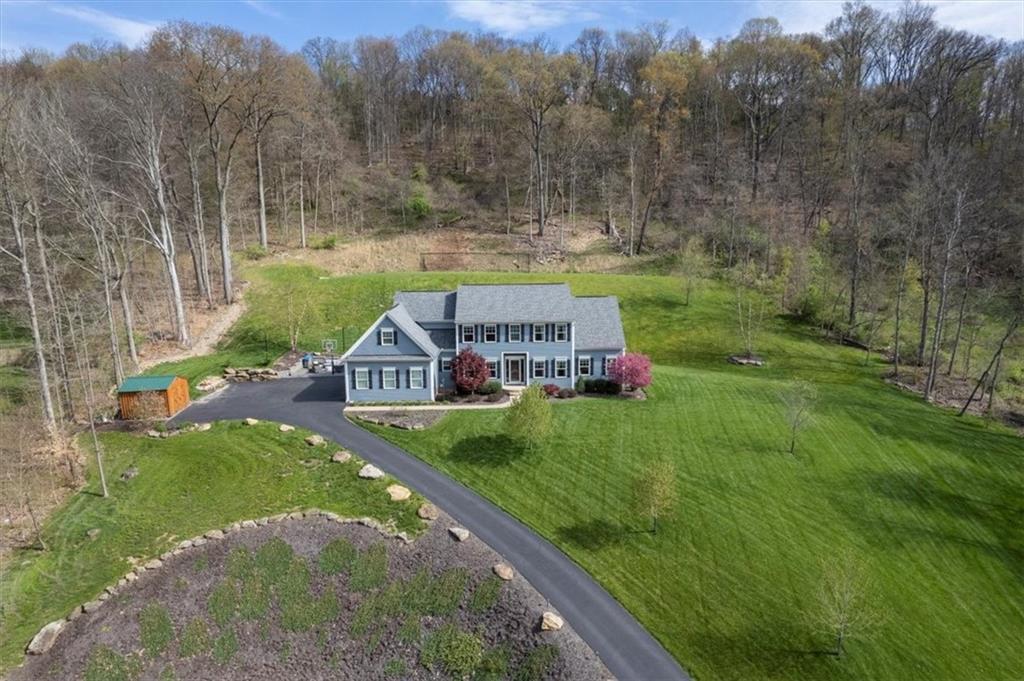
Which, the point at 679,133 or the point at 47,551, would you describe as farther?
the point at 679,133

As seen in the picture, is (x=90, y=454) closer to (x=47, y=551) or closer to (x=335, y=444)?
(x=47, y=551)

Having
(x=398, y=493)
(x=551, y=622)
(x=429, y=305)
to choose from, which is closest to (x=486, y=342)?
(x=429, y=305)

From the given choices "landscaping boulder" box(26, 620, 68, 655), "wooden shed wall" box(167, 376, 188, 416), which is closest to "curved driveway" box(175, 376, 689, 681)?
"wooden shed wall" box(167, 376, 188, 416)

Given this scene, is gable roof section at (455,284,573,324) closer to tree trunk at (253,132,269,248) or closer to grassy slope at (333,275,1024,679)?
grassy slope at (333,275,1024,679)

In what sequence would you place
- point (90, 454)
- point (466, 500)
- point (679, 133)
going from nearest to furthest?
point (466, 500) → point (90, 454) → point (679, 133)

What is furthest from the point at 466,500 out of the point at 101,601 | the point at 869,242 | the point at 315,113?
the point at 315,113

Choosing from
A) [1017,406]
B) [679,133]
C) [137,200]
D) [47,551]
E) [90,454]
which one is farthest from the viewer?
[679,133]

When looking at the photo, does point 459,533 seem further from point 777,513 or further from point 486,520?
point 777,513
